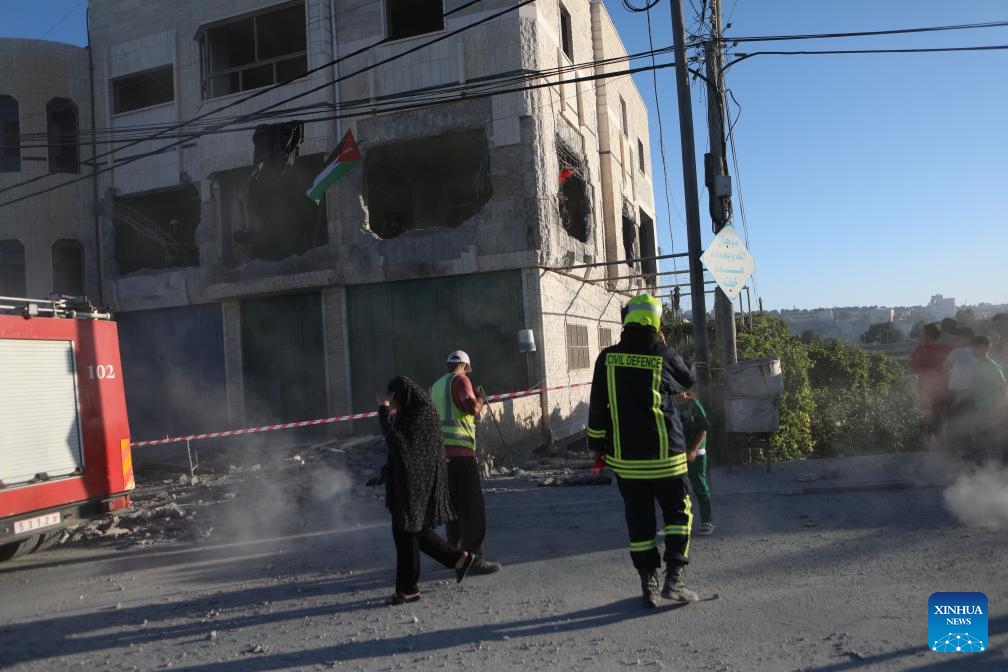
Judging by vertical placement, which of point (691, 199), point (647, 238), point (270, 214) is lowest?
point (691, 199)

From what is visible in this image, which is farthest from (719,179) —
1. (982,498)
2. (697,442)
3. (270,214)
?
(270,214)

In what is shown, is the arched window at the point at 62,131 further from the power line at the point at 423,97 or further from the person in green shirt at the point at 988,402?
the person in green shirt at the point at 988,402

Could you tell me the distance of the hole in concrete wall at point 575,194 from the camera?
1603 cm

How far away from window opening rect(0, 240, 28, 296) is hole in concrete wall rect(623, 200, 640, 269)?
16.0m

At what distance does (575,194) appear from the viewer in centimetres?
1798

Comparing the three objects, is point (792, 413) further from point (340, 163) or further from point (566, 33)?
point (340, 163)

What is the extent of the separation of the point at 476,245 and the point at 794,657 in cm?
1136

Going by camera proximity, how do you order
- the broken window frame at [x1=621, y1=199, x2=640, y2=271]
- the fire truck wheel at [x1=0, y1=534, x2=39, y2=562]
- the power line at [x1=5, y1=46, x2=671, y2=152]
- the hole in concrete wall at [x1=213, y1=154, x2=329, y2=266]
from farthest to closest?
the broken window frame at [x1=621, y1=199, x2=640, y2=271] < the hole in concrete wall at [x1=213, y1=154, x2=329, y2=266] < the power line at [x1=5, y1=46, x2=671, y2=152] < the fire truck wheel at [x1=0, y1=534, x2=39, y2=562]

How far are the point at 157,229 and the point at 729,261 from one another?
14.8 meters

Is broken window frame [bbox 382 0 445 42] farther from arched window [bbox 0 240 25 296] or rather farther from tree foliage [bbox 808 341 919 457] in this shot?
tree foliage [bbox 808 341 919 457]

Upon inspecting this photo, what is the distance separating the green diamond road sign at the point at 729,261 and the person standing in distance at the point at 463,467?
177 inches

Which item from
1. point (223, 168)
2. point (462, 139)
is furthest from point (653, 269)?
point (223, 168)

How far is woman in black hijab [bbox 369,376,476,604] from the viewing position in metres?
4.77

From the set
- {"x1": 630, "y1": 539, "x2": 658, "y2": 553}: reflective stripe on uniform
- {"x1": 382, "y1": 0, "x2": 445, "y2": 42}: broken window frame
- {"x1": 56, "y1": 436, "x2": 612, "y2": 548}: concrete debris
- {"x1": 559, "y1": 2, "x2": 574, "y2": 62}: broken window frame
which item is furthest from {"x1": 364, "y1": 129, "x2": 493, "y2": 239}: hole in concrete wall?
{"x1": 630, "y1": 539, "x2": 658, "y2": 553}: reflective stripe on uniform
